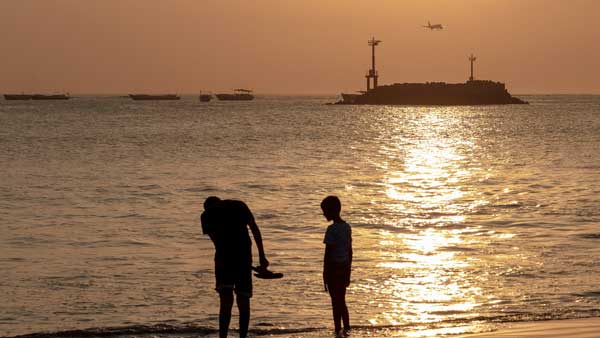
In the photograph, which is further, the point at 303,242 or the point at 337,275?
the point at 303,242

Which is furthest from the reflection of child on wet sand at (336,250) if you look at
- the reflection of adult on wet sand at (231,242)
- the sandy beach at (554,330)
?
the sandy beach at (554,330)

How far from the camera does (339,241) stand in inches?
466

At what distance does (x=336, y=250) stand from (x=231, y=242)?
132 cm

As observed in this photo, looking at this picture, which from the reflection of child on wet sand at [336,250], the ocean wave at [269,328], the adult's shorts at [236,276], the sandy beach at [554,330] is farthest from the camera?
the ocean wave at [269,328]

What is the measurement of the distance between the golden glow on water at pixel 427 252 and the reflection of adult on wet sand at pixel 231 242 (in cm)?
252

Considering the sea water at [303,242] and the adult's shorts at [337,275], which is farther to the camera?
the sea water at [303,242]

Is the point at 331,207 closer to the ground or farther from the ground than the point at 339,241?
farther from the ground

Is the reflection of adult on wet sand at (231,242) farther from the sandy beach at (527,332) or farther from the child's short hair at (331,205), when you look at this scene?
the sandy beach at (527,332)

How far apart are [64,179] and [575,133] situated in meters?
58.9

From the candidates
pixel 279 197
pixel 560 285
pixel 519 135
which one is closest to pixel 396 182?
pixel 279 197

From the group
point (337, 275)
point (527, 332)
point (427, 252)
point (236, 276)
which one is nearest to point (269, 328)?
point (337, 275)

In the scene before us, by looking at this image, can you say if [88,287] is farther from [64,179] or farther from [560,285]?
[64,179]

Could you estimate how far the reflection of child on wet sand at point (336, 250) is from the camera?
457 inches

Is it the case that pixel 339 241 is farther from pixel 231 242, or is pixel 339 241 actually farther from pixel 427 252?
pixel 427 252
